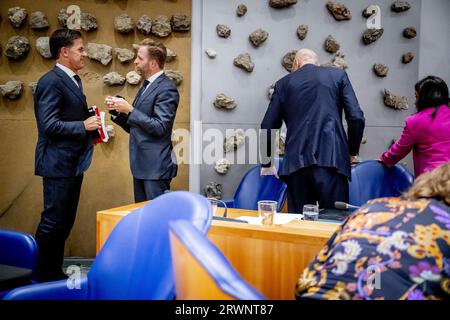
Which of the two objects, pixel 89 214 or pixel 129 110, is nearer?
pixel 129 110

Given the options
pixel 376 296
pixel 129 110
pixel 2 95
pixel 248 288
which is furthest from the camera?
pixel 2 95

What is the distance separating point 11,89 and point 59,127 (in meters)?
1.26

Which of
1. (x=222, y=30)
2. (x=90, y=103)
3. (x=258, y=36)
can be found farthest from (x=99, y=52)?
(x=258, y=36)

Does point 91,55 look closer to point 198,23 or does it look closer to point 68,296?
point 198,23

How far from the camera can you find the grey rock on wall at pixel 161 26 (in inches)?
151

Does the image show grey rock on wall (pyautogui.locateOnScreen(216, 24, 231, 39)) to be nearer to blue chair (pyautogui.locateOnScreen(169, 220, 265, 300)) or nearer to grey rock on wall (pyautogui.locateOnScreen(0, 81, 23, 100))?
grey rock on wall (pyautogui.locateOnScreen(0, 81, 23, 100))

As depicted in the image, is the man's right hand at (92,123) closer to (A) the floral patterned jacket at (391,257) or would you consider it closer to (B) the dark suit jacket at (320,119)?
(B) the dark suit jacket at (320,119)

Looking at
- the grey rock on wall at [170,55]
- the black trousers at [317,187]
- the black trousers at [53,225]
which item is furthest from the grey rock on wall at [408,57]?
the black trousers at [53,225]

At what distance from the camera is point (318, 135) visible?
272 centimetres

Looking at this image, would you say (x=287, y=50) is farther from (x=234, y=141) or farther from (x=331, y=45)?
(x=234, y=141)

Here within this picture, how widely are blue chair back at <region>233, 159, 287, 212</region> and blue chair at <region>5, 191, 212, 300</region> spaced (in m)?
1.77
